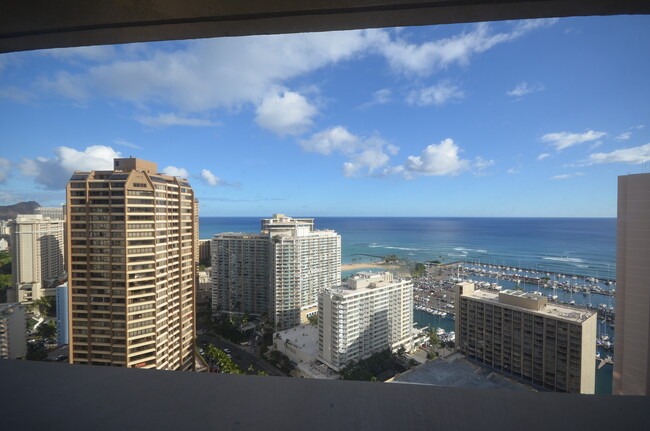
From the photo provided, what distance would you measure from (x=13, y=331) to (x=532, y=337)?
10197mm

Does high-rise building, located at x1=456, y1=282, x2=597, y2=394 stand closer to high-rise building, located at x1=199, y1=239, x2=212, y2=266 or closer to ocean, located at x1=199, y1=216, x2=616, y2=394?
ocean, located at x1=199, y1=216, x2=616, y2=394

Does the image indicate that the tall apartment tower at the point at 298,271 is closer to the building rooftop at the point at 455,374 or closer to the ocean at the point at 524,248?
the ocean at the point at 524,248

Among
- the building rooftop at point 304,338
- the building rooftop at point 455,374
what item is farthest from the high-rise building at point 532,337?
the building rooftop at point 304,338

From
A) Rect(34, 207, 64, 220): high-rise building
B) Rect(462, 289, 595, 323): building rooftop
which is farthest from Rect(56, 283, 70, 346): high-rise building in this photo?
Rect(462, 289, 595, 323): building rooftop

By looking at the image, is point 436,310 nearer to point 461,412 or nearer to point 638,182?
point 638,182

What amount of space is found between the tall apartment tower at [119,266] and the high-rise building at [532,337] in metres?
6.35

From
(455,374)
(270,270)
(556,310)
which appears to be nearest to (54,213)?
(270,270)

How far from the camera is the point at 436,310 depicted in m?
10.5

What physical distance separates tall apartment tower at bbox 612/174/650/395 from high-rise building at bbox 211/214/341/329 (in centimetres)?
1023

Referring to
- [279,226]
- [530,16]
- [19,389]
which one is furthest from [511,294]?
[279,226]

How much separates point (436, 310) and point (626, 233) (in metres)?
10.4

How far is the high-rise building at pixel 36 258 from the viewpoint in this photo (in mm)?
4574

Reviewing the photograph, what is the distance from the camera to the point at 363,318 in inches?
304

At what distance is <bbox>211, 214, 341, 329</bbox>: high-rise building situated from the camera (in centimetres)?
1095
